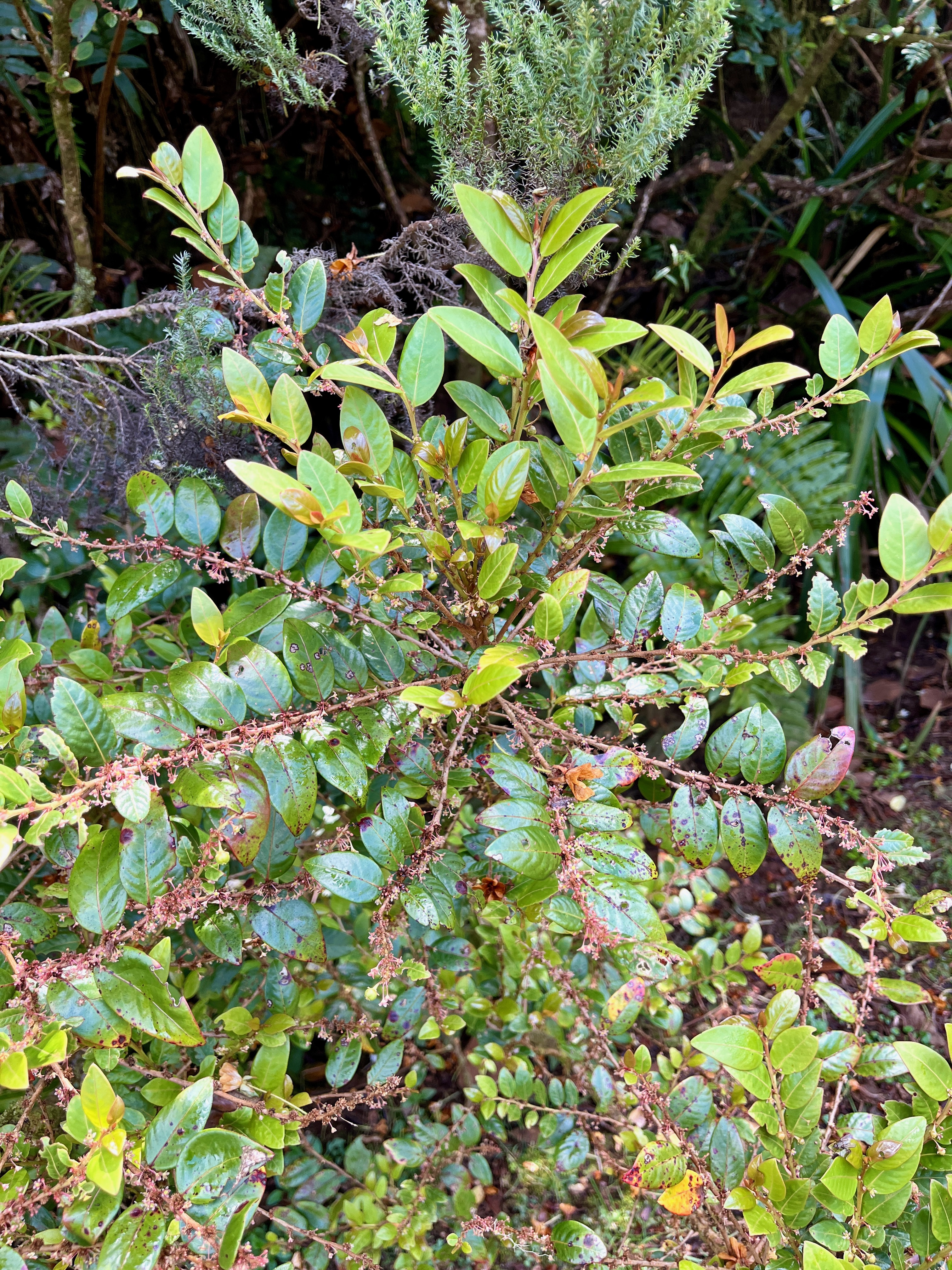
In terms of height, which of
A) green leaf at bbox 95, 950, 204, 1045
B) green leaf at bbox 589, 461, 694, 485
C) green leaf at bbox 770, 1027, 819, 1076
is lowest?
green leaf at bbox 770, 1027, 819, 1076

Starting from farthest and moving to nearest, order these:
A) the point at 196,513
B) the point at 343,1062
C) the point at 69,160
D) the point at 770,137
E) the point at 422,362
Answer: the point at 770,137 < the point at 69,160 < the point at 343,1062 < the point at 196,513 < the point at 422,362

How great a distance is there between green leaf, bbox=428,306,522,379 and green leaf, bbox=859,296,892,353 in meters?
0.33

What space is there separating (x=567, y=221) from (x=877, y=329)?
313 millimetres

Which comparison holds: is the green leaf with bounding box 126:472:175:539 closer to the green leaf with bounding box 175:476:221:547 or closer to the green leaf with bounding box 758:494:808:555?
the green leaf with bounding box 175:476:221:547

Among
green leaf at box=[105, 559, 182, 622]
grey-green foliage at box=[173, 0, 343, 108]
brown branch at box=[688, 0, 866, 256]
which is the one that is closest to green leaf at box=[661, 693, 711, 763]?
green leaf at box=[105, 559, 182, 622]

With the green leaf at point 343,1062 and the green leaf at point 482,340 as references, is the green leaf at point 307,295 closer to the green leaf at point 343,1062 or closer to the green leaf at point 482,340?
the green leaf at point 482,340

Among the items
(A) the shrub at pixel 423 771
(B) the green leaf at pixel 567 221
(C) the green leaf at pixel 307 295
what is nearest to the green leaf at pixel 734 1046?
(A) the shrub at pixel 423 771

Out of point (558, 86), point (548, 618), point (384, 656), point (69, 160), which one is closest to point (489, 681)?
point (548, 618)

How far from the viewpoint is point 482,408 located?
0.79m

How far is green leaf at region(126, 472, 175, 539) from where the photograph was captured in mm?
836

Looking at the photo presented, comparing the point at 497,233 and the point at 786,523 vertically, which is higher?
the point at 497,233

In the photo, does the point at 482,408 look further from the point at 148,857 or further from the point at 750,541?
the point at 148,857

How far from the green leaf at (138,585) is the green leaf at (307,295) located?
0.29 m

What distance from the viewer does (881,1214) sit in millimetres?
674
